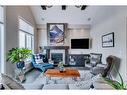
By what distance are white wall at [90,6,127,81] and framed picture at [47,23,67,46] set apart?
6.03 feet

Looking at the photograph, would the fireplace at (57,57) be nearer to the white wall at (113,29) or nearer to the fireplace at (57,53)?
the fireplace at (57,53)

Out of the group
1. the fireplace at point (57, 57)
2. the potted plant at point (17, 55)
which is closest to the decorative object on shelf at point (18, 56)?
the potted plant at point (17, 55)

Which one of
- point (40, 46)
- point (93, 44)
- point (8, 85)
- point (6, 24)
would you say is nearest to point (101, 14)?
point (93, 44)

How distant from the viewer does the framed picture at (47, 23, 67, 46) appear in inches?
417

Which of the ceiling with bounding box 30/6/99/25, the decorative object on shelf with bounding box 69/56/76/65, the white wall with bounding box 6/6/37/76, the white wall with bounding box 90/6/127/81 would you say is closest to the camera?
the white wall with bounding box 6/6/37/76

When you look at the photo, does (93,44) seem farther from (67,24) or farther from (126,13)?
(126,13)

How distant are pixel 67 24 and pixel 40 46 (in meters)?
2.00

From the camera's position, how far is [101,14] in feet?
28.2

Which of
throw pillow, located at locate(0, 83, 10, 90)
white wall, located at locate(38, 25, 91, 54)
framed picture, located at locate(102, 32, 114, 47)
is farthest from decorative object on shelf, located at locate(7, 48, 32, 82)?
white wall, located at locate(38, 25, 91, 54)

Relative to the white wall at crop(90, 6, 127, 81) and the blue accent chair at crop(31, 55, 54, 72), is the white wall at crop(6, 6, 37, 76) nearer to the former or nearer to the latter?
the blue accent chair at crop(31, 55, 54, 72)

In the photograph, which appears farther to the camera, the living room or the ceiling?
the ceiling

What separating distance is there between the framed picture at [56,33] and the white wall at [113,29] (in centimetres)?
184

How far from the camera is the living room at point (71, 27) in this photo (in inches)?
223
